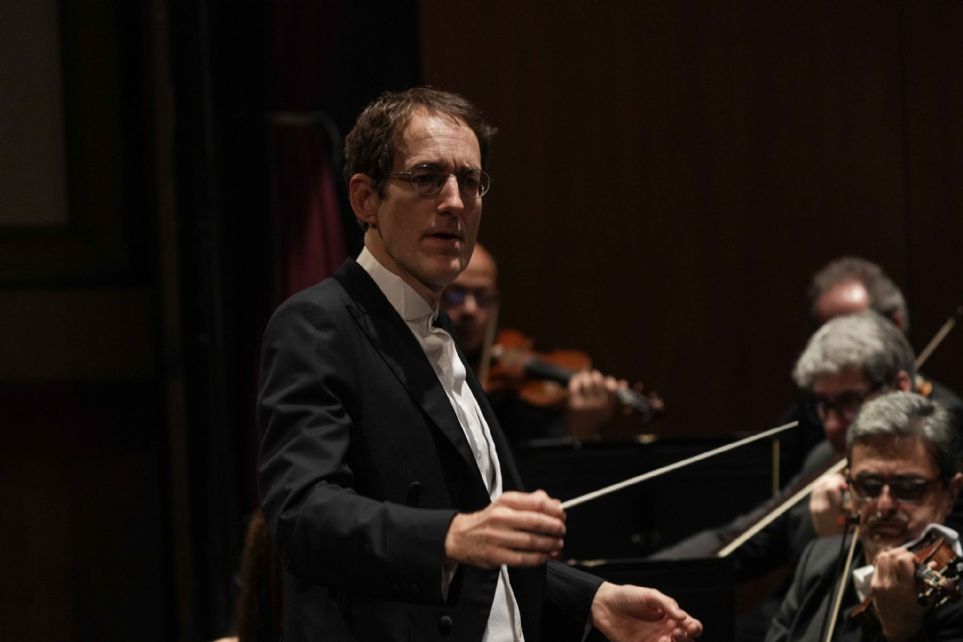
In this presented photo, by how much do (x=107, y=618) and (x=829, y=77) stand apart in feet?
10.2

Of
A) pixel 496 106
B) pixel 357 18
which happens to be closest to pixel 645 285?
pixel 496 106

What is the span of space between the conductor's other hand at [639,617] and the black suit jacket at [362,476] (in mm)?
93

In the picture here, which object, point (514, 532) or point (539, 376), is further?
point (539, 376)

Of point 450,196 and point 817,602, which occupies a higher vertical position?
point 450,196

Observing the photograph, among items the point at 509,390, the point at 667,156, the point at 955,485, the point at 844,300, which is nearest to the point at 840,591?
the point at 955,485

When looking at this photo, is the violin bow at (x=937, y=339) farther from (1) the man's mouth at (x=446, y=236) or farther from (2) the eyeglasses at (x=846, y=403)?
(1) the man's mouth at (x=446, y=236)

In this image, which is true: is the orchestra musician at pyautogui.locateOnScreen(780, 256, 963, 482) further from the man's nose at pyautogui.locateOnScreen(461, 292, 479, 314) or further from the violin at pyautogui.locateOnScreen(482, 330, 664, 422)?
the man's nose at pyautogui.locateOnScreen(461, 292, 479, 314)

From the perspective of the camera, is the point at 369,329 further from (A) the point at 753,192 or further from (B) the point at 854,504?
(A) the point at 753,192

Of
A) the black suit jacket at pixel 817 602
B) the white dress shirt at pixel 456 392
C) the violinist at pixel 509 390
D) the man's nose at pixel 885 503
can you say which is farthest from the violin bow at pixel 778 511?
the white dress shirt at pixel 456 392

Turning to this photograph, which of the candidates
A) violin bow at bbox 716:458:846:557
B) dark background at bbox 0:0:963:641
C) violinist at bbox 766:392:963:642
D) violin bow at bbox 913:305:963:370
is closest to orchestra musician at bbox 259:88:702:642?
violinist at bbox 766:392:963:642

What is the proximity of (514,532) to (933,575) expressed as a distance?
4.18ft

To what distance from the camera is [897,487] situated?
2.67 m

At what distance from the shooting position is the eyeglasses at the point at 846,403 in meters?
3.46

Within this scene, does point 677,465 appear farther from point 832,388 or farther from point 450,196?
point 832,388
